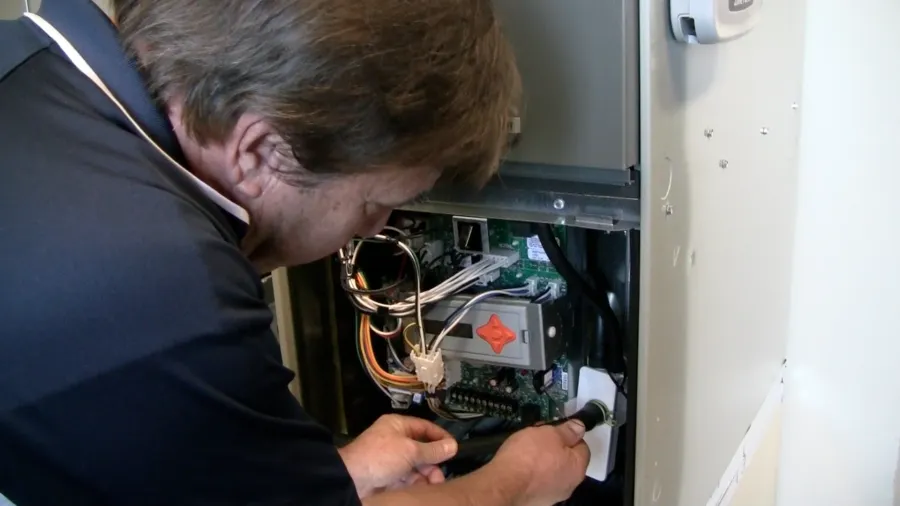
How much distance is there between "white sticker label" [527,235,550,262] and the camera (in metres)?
0.89

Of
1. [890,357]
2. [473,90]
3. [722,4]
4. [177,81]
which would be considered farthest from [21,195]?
[890,357]

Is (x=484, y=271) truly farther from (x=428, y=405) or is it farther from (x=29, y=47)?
(x=29, y=47)

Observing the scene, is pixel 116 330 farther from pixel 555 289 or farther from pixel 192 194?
pixel 555 289

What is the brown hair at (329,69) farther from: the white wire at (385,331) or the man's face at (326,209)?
the white wire at (385,331)

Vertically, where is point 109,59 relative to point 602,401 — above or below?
above

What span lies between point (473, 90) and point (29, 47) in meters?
0.31

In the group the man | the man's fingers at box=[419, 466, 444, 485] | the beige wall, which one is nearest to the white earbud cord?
the man

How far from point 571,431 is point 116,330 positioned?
0.52m

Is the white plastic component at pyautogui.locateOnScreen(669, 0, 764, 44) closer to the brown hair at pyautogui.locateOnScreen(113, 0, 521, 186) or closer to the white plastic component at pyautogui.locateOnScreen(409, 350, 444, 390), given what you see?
the brown hair at pyautogui.locateOnScreen(113, 0, 521, 186)

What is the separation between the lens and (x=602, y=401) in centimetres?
90

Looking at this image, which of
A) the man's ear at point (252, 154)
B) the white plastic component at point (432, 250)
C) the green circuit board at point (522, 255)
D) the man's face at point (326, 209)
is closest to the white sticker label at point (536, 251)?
the green circuit board at point (522, 255)

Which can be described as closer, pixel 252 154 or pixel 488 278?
pixel 252 154

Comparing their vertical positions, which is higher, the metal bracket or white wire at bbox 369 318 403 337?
the metal bracket

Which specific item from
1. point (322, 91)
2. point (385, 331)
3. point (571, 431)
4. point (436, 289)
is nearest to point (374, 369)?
point (385, 331)
